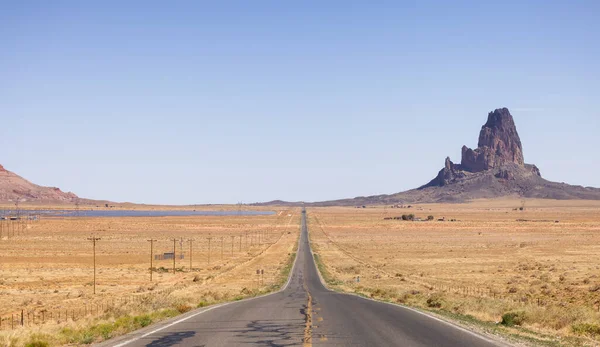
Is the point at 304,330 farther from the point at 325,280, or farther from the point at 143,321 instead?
the point at 325,280

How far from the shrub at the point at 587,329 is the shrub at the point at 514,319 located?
1.92 meters

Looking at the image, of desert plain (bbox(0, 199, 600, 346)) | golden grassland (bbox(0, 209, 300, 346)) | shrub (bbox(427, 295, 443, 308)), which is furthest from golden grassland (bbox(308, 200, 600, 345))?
golden grassland (bbox(0, 209, 300, 346))

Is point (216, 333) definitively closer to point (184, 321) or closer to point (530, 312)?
point (184, 321)

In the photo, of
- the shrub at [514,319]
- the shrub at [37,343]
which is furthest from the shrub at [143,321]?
the shrub at [514,319]

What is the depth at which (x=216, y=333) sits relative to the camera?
14.7 m

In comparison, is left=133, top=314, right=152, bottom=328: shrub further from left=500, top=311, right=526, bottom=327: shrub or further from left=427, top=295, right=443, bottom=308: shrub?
left=427, top=295, right=443, bottom=308: shrub

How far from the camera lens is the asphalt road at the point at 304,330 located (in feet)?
43.7

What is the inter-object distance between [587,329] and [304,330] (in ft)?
28.6

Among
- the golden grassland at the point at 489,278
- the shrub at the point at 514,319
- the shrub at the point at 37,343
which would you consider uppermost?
the shrub at the point at 37,343

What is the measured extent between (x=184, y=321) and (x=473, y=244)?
86.3 m

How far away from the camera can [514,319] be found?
19781 millimetres

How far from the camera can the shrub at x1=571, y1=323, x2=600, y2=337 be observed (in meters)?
17.1

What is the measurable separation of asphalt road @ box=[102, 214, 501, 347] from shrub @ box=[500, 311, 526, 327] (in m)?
2.80

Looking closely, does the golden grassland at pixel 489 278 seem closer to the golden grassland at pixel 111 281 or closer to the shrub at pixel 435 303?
the shrub at pixel 435 303
